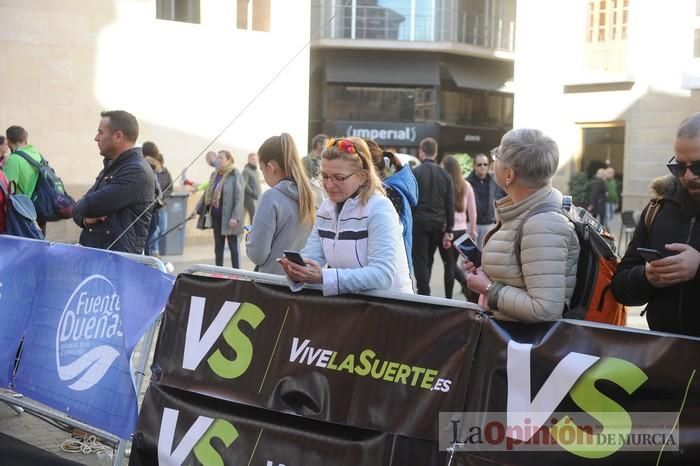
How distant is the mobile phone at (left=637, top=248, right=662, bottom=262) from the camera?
3.43 meters

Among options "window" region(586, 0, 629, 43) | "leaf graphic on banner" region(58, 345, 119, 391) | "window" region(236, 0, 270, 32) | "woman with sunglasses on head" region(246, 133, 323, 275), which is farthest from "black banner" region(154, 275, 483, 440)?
"window" region(586, 0, 629, 43)

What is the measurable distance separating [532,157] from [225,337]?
184 cm

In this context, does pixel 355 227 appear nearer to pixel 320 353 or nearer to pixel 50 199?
pixel 320 353

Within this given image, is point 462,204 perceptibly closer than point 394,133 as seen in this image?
Yes

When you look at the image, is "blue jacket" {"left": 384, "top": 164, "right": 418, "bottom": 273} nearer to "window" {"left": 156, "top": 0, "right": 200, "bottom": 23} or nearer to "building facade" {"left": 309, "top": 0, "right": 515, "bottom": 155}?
"window" {"left": 156, "top": 0, "right": 200, "bottom": 23}

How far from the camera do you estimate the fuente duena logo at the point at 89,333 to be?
5.17 metres

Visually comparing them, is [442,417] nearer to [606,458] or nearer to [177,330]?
[606,458]

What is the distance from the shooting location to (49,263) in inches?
224

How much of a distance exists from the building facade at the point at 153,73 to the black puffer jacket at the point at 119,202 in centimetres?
1117

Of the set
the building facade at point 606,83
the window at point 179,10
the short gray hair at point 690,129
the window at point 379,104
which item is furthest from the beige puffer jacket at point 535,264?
the window at point 379,104

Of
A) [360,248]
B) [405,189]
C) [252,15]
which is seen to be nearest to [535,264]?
[360,248]

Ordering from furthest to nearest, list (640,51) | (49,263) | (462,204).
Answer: (640,51)
(462,204)
(49,263)

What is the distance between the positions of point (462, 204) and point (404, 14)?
102ft

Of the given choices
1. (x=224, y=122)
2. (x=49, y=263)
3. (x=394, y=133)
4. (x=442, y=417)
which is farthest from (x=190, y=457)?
(x=394, y=133)
